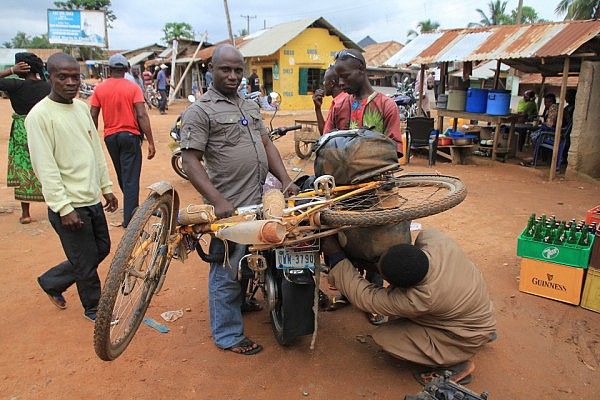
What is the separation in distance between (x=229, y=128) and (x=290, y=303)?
3.80 ft

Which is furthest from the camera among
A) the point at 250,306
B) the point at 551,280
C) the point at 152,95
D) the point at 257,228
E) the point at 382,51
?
the point at 382,51

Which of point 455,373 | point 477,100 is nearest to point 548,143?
point 477,100

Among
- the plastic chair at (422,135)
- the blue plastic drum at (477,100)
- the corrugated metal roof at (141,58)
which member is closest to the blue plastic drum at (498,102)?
the blue plastic drum at (477,100)

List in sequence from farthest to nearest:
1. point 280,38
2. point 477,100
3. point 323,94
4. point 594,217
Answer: point 280,38
point 477,100
point 323,94
point 594,217

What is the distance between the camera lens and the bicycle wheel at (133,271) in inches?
81.1

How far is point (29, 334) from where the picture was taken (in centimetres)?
335

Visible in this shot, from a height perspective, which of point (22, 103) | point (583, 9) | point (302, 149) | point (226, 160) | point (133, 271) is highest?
point (583, 9)

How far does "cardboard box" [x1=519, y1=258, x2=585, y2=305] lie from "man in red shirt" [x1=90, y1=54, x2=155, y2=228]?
4.21 m

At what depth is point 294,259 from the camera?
2605mm

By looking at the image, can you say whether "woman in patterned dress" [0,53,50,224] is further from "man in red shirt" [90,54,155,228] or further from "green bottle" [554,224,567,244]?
"green bottle" [554,224,567,244]

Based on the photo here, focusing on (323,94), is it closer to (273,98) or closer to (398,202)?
(273,98)

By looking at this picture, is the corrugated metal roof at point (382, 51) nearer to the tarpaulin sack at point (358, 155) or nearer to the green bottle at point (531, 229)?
the green bottle at point (531, 229)

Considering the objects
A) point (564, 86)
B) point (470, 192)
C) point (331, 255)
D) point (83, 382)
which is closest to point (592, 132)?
point (564, 86)

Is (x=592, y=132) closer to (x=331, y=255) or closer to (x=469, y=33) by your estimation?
(x=469, y=33)
